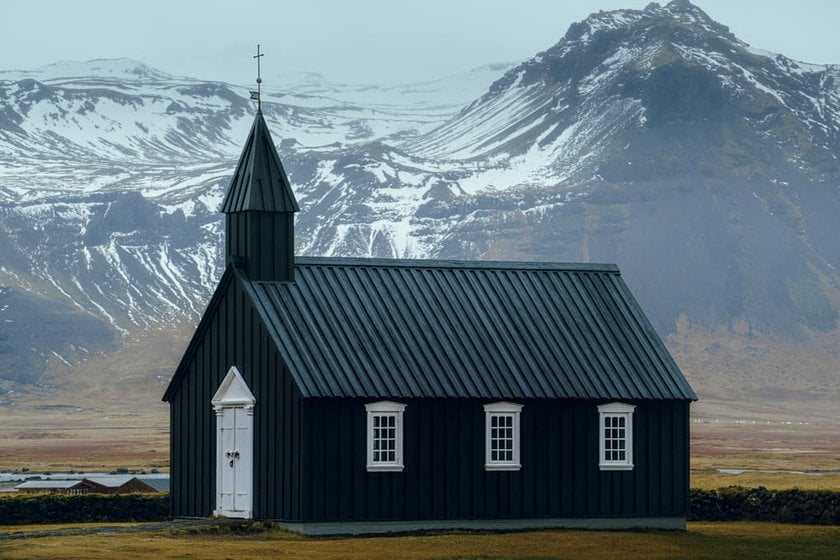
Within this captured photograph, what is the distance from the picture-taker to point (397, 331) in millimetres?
51438

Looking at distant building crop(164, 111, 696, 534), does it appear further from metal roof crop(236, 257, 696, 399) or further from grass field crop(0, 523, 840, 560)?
grass field crop(0, 523, 840, 560)

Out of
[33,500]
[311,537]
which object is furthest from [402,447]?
[33,500]

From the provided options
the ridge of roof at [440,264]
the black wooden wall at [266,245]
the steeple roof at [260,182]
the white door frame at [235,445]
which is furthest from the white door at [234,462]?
the steeple roof at [260,182]

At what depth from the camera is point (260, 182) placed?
52.7m

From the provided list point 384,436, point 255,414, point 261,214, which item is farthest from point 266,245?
point 384,436

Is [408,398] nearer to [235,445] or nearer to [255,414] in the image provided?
[255,414]

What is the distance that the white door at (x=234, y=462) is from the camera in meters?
50.2

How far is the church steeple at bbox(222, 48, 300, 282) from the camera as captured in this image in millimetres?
51750

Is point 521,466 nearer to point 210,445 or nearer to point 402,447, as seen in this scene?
point 402,447

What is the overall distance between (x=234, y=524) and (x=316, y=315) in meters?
6.21

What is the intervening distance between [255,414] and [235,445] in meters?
1.41

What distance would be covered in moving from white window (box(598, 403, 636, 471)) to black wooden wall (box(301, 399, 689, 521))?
21 centimetres

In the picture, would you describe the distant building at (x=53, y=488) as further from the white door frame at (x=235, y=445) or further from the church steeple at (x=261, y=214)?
the church steeple at (x=261, y=214)

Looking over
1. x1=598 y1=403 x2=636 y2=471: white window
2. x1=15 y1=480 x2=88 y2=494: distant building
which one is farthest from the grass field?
x1=15 y1=480 x2=88 y2=494: distant building
